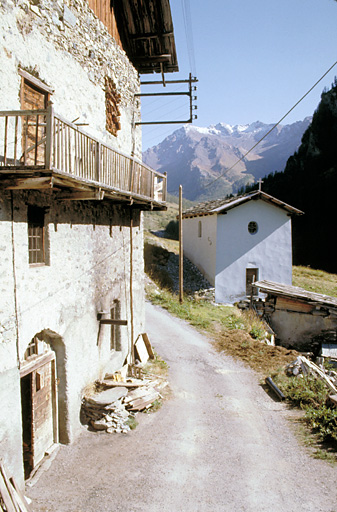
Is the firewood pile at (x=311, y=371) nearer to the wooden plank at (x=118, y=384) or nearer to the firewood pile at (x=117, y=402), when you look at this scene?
the firewood pile at (x=117, y=402)

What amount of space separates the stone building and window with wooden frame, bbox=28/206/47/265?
0.09ft

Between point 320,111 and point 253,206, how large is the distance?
36.0 m

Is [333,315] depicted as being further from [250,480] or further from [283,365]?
[250,480]

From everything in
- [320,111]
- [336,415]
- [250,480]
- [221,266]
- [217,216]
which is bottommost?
[250,480]

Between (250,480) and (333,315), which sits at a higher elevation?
(333,315)

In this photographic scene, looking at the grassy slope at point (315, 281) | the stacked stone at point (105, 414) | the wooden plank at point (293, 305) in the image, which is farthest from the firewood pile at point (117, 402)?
the grassy slope at point (315, 281)

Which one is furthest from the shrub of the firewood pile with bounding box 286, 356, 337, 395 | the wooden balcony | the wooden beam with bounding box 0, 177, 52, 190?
the wooden beam with bounding box 0, 177, 52, 190

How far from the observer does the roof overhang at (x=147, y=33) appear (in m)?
12.5

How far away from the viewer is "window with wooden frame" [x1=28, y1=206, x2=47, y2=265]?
7.67 meters

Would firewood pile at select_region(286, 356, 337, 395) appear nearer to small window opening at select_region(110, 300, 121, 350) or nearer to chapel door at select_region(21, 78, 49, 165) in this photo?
small window opening at select_region(110, 300, 121, 350)

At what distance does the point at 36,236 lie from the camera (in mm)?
7859

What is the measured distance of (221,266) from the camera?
24.6m

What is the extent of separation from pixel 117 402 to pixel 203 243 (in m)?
18.3

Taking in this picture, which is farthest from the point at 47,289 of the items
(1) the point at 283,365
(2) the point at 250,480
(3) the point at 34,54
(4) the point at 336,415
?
(1) the point at 283,365
